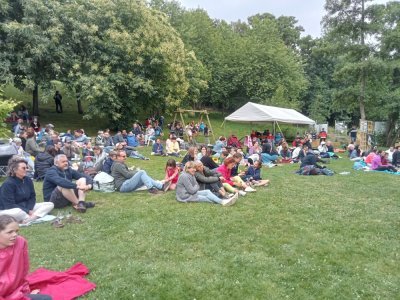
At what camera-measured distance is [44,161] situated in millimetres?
11125

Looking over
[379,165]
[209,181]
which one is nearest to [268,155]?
[379,165]

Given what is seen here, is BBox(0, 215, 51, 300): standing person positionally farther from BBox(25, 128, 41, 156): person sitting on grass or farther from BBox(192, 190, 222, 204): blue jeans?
BBox(25, 128, 41, 156): person sitting on grass

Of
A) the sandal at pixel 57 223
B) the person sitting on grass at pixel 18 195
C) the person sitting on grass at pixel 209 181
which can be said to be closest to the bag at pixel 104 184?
the person sitting on grass at pixel 209 181

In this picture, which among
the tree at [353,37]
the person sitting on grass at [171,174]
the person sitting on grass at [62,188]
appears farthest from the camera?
the tree at [353,37]

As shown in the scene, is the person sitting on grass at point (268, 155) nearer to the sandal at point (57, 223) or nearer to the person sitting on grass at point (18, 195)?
the sandal at point (57, 223)

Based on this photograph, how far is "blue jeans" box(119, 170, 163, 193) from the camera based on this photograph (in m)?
9.73

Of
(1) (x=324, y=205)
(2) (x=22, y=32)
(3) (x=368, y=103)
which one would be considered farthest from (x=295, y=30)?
(1) (x=324, y=205)

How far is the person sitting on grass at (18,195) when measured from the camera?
677cm

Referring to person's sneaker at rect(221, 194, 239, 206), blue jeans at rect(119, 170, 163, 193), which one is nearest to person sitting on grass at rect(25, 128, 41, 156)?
blue jeans at rect(119, 170, 163, 193)

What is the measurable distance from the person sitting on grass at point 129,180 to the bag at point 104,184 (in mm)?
129

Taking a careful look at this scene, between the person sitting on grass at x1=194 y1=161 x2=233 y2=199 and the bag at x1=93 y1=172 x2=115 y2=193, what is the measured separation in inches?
92.4

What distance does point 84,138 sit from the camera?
1967cm

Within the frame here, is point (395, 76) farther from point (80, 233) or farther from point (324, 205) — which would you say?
point (80, 233)

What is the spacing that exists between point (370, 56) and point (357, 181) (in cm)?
1671
